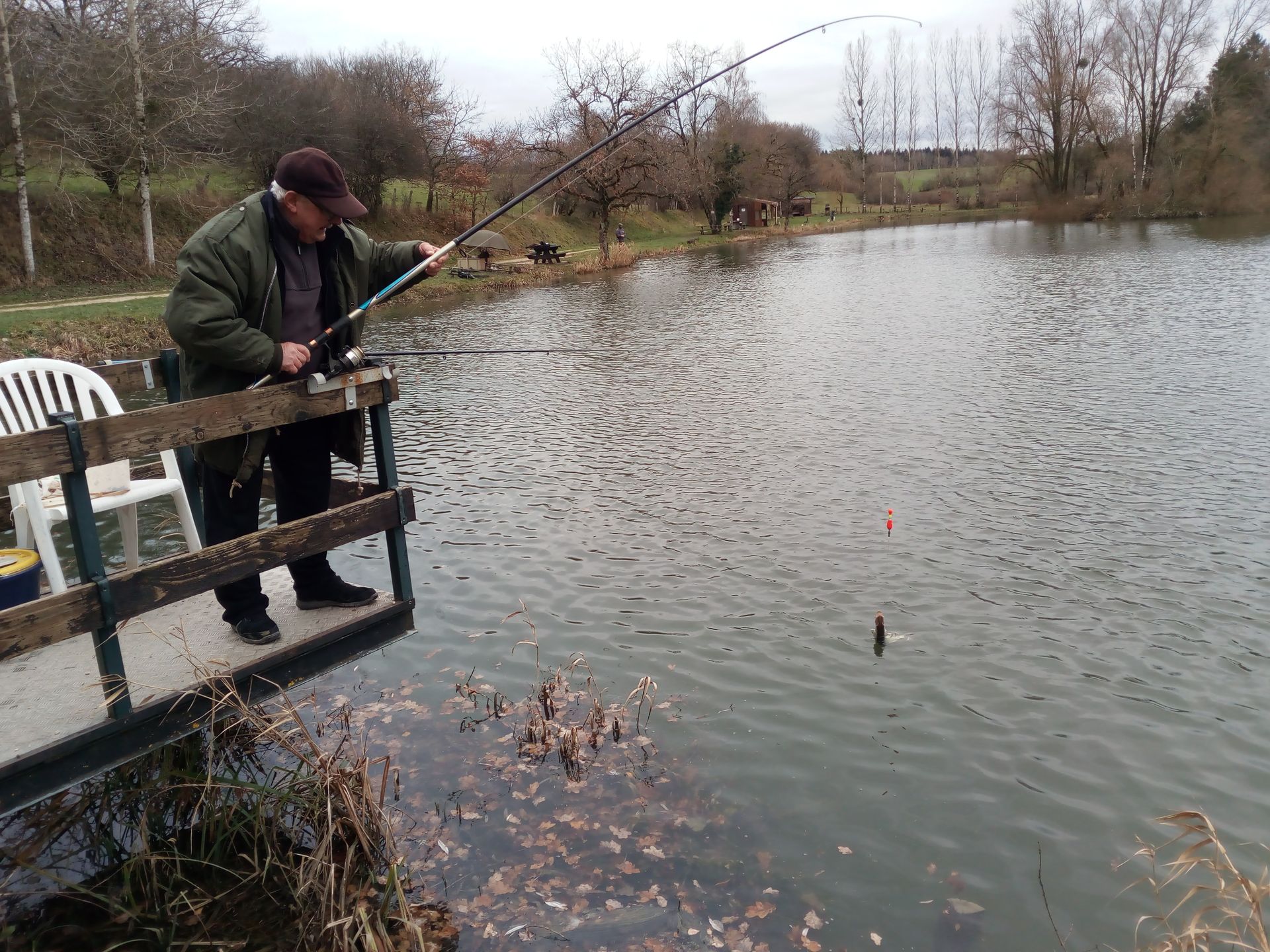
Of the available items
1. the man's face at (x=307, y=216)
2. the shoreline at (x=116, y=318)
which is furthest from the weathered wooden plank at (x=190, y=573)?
the shoreline at (x=116, y=318)

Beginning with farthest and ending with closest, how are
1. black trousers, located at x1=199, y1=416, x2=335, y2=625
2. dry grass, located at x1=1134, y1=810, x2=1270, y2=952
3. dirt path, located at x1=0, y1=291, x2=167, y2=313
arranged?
dirt path, located at x1=0, y1=291, x2=167, y2=313 → black trousers, located at x1=199, y1=416, x2=335, y2=625 → dry grass, located at x1=1134, y1=810, x2=1270, y2=952

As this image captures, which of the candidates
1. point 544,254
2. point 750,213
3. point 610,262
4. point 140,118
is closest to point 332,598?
point 140,118

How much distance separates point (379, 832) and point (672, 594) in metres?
3.81

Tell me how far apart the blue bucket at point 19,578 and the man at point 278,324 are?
0.83m

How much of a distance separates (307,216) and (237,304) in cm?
53

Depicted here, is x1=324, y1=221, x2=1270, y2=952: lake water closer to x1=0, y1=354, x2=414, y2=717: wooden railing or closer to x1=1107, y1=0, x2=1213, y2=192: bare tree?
x1=0, y1=354, x2=414, y2=717: wooden railing

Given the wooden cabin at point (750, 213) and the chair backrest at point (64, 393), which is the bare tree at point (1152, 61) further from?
the chair backrest at point (64, 393)

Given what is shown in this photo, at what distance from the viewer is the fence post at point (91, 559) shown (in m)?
3.57

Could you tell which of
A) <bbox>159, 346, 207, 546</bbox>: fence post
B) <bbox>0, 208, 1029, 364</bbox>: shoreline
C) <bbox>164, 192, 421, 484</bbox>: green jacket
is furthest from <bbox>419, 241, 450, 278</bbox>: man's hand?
<bbox>0, 208, 1029, 364</bbox>: shoreline

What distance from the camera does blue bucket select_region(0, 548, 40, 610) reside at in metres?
4.34

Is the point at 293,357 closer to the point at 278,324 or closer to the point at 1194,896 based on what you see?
the point at 278,324

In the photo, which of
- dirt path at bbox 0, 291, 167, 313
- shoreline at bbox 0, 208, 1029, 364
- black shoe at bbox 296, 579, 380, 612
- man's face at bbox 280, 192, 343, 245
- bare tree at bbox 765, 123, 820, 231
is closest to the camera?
man's face at bbox 280, 192, 343, 245

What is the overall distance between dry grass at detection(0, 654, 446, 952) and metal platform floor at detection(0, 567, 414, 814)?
19cm

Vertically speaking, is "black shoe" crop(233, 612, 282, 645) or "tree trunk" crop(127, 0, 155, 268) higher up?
"tree trunk" crop(127, 0, 155, 268)
